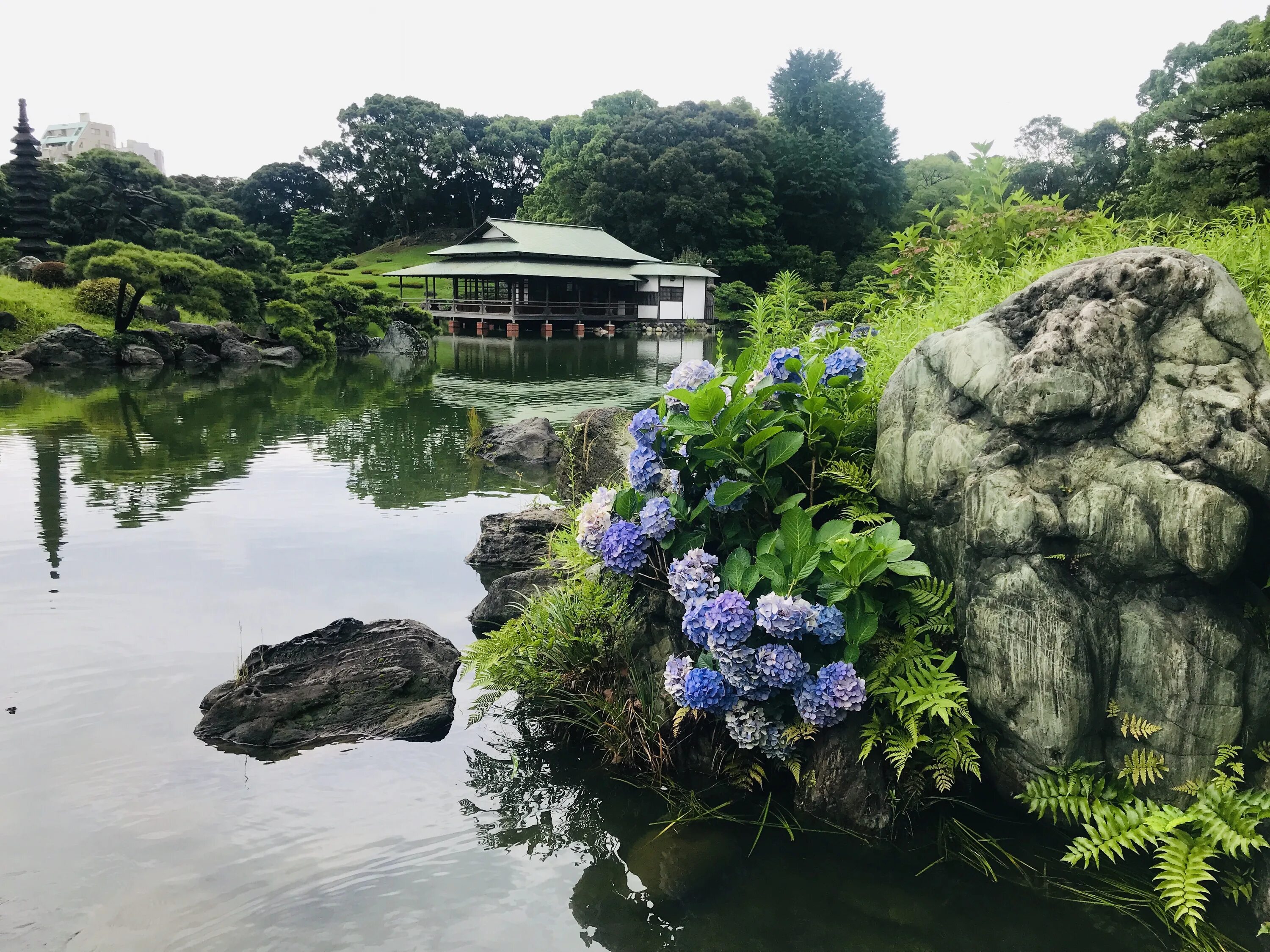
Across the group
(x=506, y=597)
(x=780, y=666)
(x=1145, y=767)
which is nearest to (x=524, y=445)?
(x=506, y=597)

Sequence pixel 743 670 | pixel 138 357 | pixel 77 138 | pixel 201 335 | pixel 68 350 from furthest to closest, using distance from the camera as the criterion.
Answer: pixel 77 138
pixel 201 335
pixel 138 357
pixel 68 350
pixel 743 670

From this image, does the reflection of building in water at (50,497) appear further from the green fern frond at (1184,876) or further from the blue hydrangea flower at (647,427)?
the green fern frond at (1184,876)

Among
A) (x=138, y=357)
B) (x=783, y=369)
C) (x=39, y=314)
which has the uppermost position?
(x=39, y=314)

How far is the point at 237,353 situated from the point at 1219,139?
78.3ft

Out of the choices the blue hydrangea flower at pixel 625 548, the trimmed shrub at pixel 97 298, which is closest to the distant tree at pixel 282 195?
the trimmed shrub at pixel 97 298

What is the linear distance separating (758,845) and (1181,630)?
1.70m

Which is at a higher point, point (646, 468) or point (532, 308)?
point (532, 308)

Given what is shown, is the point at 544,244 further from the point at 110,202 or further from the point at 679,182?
the point at 110,202

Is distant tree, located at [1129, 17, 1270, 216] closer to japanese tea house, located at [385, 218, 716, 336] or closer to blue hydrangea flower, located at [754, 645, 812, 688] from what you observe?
blue hydrangea flower, located at [754, 645, 812, 688]

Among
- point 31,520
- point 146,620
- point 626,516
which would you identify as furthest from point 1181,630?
point 31,520

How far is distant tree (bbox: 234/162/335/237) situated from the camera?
56.5 meters

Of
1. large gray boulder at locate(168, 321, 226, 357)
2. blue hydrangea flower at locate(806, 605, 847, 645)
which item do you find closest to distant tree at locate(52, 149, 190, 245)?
large gray boulder at locate(168, 321, 226, 357)

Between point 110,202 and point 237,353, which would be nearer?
point 237,353

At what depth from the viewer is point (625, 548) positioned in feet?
12.1
